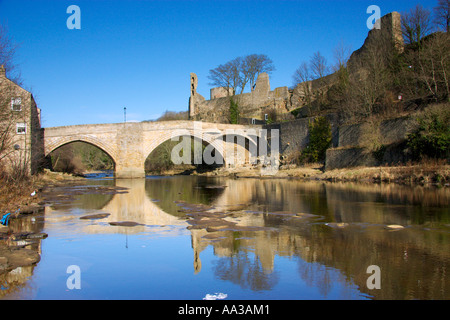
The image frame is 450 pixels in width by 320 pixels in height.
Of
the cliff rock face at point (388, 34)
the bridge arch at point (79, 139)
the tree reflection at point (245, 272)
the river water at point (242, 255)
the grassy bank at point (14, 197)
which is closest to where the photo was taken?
the river water at point (242, 255)

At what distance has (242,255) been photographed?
617 centimetres

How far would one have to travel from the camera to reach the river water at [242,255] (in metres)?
4.65

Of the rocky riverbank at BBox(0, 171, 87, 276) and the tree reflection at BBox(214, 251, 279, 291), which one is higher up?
the rocky riverbank at BBox(0, 171, 87, 276)

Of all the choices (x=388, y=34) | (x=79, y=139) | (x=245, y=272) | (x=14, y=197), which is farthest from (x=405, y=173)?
(x=79, y=139)

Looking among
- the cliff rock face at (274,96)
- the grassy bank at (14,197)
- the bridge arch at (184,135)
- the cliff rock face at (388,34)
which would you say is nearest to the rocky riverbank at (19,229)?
the grassy bank at (14,197)

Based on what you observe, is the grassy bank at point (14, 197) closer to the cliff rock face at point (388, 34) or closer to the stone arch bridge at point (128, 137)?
the stone arch bridge at point (128, 137)

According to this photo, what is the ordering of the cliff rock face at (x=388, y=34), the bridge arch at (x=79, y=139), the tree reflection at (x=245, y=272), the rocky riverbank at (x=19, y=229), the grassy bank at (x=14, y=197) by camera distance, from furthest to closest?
the bridge arch at (x=79, y=139) < the cliff rock face at (x=388, y=34) < the grassy bank at (x=14, y=197) < the rocky riverbank at (x=19, y=229) < the tree reflection at (x=245, y=272)

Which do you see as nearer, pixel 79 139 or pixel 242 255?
pixel 242 255

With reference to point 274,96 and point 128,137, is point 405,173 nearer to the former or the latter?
point 128,137

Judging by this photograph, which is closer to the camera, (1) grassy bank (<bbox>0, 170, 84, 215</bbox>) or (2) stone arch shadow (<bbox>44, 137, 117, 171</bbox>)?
(1) grassy bank (<bbox>0, 170, 84, 215</bbox>)

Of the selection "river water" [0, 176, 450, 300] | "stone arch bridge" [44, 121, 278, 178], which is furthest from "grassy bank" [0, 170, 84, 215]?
"stone arch bridge" [44, 121, 278, 178]

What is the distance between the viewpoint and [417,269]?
522 cm

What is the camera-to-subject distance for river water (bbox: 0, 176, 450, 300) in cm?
465

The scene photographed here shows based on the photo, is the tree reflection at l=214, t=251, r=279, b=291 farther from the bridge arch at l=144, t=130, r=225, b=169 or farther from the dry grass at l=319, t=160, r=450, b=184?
the bridge arch at l=144, t=130, r=225, b=169
